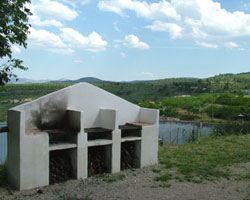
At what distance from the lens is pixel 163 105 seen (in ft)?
109

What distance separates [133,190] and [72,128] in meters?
2.12

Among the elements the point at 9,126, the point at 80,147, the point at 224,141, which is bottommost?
the point at 224,141

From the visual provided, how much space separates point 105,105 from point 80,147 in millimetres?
1605

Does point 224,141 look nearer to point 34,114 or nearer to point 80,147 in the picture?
point 80,147

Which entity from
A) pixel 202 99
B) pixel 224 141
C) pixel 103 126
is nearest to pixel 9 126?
pixel 103 126

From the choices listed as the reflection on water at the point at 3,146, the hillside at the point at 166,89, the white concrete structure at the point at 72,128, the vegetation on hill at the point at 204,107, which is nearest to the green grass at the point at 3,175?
the white concrete structure at the point at 72,128

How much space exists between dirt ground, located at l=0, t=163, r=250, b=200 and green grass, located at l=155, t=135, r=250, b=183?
457 mm

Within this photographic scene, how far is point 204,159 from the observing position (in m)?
9.73

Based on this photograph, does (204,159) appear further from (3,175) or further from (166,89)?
(166,89)

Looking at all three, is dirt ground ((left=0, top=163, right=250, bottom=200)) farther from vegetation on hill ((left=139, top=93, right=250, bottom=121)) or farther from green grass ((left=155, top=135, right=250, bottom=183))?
vegetation on hill ((left=139, top=93, right=250, bottom=121))

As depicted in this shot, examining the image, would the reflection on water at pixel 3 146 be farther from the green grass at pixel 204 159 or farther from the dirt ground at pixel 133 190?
the green grass at pixel 204 159

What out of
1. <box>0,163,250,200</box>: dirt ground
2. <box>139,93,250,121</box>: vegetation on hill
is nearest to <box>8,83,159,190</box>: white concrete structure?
<box>0,163,250,200</box>: dirt ground

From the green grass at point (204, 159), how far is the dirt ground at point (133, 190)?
457 mm

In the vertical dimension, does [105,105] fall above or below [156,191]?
above
